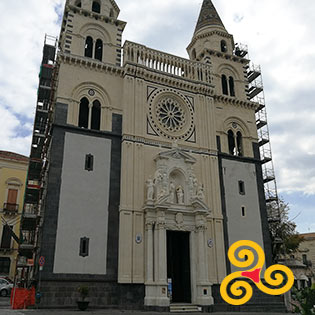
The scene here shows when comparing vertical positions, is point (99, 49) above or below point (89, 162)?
above

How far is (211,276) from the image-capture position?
24781 mm

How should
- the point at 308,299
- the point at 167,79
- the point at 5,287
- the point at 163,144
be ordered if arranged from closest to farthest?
the point at 308,299 < the point at 163,144 < the point at 167,79 < the point at 5,287

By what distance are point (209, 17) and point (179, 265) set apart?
2468 centimetres

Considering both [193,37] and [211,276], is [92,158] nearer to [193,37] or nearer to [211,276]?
[211,276]

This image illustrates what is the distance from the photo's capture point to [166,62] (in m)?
29.5

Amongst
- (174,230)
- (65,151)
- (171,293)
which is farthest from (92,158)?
(171,293)

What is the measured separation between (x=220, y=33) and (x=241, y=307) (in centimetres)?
2442

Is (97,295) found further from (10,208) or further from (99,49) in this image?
(10,208)

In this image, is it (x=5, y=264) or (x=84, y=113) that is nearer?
(x=84, y=113)

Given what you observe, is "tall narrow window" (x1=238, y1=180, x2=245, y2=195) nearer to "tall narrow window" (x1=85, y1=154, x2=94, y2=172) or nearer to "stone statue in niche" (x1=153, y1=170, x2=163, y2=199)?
"stone statue in niche" (x1=153, y1=170, x2=163, y2=199)

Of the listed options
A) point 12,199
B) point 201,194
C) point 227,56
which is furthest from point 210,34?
point 12,199

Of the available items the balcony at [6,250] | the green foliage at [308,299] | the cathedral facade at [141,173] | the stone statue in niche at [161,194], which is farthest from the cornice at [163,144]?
the balcony at [6,250]

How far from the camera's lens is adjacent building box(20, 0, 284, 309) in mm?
21969

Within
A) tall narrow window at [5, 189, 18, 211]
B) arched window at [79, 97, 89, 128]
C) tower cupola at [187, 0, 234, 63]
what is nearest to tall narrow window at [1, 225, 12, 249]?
tall narrow window at [5, 189, 18, 211]
